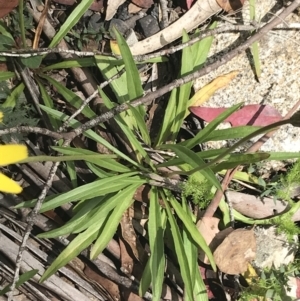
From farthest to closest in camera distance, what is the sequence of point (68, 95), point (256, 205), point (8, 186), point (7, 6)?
point (256, 205) < point (68, 95) < point (7, 6) < point (8, 186)

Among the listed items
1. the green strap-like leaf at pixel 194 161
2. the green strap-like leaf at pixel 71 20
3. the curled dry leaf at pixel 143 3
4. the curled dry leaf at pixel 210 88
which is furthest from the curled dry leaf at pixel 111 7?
the green strap-like leaf at pixel 194 161

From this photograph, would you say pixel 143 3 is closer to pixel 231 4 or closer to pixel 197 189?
pixel 231 4

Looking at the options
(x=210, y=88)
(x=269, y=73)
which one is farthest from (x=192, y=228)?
(x=269, y=73)

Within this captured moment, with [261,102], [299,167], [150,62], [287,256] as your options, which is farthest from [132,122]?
[287,256]

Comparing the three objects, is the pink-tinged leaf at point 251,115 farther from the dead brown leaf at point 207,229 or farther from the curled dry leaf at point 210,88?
the dead brown leaf at point 207,229

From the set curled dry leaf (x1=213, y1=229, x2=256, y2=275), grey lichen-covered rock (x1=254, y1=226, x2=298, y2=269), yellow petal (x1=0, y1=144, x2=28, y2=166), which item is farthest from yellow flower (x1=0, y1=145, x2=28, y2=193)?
grey lichen-covered rock (x1=254, y1=226, x2=298, y2=269)

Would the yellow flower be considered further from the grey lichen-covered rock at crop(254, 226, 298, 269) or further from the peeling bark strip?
the grey lichen-covered rock at crop(254, 226, 298, 269)
